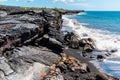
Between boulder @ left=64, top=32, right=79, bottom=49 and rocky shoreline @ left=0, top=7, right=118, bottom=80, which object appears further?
boulder @ left=64, top=32, right=79, bottom=49

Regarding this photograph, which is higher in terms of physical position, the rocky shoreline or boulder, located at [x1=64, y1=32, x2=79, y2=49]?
the rocky shoreline

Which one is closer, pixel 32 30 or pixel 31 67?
pixel 31 67

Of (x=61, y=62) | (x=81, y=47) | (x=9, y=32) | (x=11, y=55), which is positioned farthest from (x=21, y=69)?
(x=81, y=47)

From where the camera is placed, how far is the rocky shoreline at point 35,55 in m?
22.5

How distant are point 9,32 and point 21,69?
7.01 meters

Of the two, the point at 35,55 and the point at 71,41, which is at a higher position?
the point at 35,55

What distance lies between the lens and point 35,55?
2553 centimetres

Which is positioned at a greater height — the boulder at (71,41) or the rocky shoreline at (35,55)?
the rocky shoreline at (35,55)

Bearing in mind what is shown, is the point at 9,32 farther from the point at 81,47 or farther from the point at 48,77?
the point at 81,47

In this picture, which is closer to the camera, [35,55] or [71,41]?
[35,55]

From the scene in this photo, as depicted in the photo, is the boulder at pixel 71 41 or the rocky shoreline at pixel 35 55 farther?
the boulder at pixel 71 41

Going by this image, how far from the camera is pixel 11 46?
91.1ft

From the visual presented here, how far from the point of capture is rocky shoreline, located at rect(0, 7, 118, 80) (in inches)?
885

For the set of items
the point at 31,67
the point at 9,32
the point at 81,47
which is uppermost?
the point at 9,32
